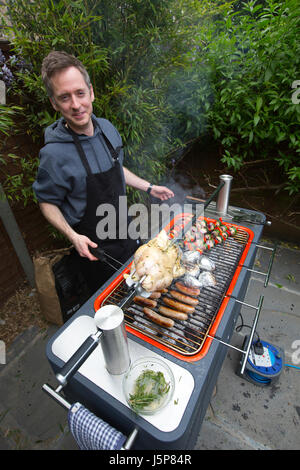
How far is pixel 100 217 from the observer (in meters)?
2.37

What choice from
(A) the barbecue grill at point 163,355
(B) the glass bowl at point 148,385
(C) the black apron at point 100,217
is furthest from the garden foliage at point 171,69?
(B) the glass bowl at point 148,385

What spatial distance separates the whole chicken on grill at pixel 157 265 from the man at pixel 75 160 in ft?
1.37

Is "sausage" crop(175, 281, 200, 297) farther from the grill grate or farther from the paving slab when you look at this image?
the paving slab

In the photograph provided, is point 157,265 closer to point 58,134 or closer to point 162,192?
point 162,192

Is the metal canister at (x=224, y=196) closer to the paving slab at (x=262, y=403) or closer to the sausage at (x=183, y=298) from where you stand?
the sausage at (x=183, y=298)

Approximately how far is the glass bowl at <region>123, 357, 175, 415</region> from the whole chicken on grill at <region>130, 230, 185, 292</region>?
0.44 metres

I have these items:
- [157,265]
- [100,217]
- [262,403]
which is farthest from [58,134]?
[262,403]

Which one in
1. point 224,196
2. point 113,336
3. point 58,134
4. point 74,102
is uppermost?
point 74,102

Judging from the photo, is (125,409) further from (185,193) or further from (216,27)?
(216,27)

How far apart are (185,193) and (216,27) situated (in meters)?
2.84

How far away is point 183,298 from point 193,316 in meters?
0.15
